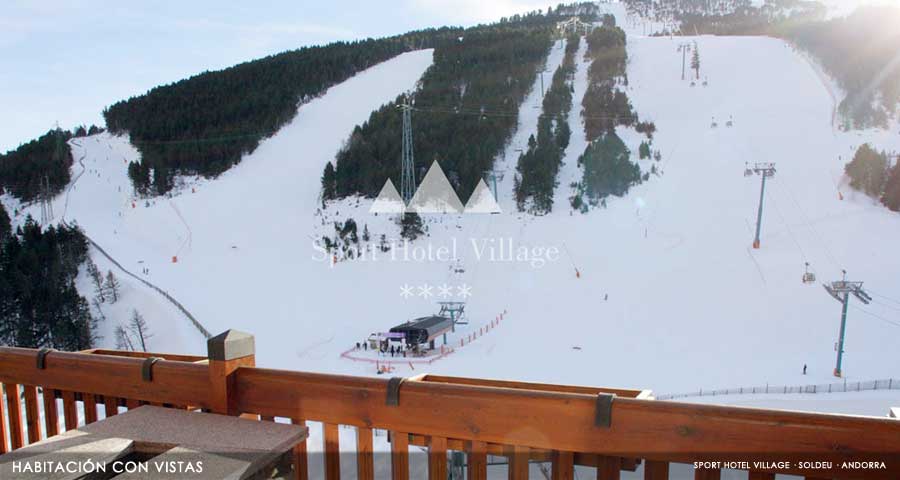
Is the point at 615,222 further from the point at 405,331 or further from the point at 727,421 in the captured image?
the point at 727,421

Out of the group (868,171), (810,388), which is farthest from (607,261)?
(868,171)

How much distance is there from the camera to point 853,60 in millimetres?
37031

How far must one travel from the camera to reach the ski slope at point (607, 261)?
14.3 metres

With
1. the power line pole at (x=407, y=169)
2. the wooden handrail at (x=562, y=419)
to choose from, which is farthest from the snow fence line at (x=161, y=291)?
the wooden handrail at (x=562, y=419)

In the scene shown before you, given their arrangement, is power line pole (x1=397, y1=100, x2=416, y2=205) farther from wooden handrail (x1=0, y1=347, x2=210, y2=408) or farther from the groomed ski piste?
wooden handrail (x1=0, y1=347, x2=210, y2=408)

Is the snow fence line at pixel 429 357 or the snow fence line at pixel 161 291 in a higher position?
Answer: the snow fence line at pixel 161 291

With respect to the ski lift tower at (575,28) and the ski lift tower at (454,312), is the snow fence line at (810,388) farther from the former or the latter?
the ski lift tower at (575,28)

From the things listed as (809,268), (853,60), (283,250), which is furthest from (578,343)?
(853,60)

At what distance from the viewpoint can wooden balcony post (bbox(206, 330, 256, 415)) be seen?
2.09 metres

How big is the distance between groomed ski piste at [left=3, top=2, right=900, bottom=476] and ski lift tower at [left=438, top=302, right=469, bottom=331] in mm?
408

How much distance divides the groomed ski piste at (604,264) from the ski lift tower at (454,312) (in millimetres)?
408

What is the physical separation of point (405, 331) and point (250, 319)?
5.70 m

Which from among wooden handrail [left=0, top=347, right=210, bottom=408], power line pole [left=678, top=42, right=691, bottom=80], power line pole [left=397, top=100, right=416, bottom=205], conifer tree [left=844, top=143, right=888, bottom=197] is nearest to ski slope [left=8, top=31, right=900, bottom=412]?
conifer tree [left=844, top=143, right=888, bottom=197]

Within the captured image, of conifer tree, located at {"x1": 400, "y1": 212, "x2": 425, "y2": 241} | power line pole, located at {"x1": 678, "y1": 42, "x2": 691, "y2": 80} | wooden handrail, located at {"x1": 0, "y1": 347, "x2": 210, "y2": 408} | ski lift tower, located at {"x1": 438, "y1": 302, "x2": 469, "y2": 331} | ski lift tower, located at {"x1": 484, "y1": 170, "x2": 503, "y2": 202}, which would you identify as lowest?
ski lift tower, located at {"x1": 438, "y1": 302, "x2": 469, "y2": 331}
